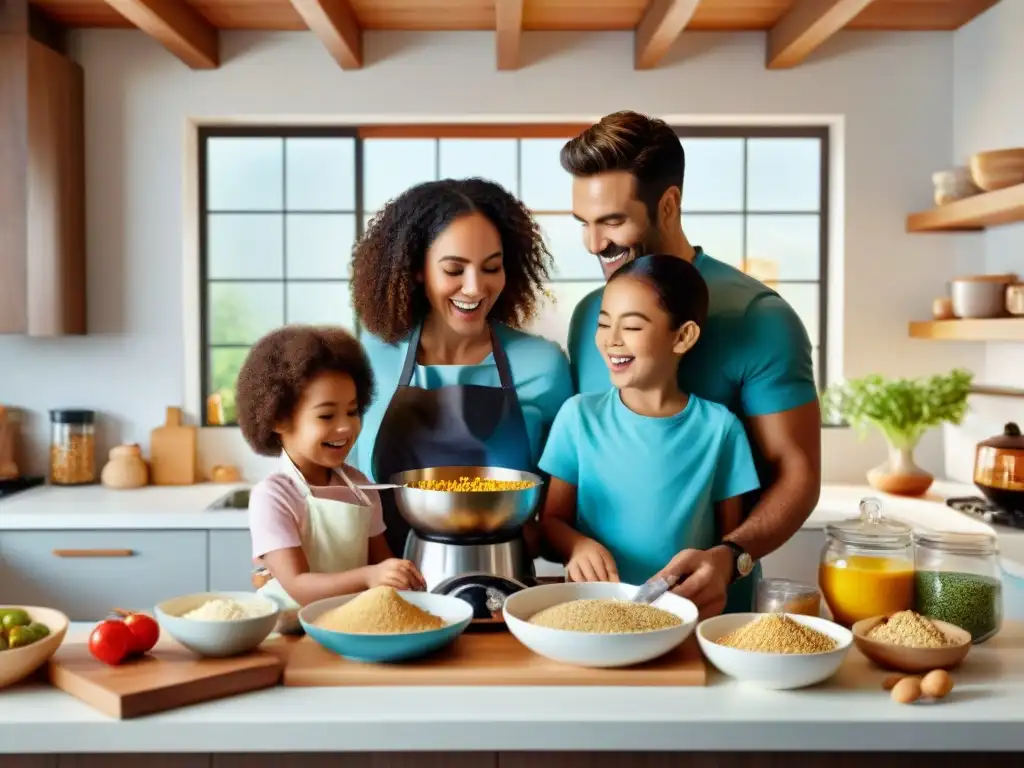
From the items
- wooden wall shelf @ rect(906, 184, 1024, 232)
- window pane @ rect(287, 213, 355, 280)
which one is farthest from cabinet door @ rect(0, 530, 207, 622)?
wooden wall shelf @ rect(906, 184, 1024, 232)

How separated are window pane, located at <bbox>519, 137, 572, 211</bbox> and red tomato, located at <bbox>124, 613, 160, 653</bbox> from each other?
2.95 metres

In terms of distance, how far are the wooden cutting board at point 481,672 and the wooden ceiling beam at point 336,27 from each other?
7.58 feet

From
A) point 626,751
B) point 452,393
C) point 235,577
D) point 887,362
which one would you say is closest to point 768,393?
point 452,393

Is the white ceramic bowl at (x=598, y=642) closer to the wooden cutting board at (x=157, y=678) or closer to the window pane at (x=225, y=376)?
the wooden cutting board at (x=157, y=678)

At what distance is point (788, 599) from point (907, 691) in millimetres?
314

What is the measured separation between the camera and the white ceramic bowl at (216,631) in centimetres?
137

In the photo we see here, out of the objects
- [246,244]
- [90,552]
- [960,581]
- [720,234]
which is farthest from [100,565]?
[720,234]

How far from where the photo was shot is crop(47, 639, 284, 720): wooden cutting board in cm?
126

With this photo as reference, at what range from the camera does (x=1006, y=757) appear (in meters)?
1.36

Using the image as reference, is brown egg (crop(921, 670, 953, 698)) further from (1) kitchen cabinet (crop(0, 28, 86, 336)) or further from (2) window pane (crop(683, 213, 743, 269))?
(1) kitchen cabinet (crop(0, 28, 86, 336))

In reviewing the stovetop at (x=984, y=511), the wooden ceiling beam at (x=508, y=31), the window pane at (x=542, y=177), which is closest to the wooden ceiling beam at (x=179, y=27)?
the wooden ceiling beam at (x=508, y=31)

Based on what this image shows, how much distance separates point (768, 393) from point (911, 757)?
0.67m

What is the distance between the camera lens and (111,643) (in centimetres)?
137

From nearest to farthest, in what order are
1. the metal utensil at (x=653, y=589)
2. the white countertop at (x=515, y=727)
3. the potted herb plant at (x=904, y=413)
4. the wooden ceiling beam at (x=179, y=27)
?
the white countertop at (x=515, y=727) → the metal utensil at (x=653, y=589) → the wooden ceiling beam at (x=179, y=27) → the potted herb plant at (x=904, y=413)
